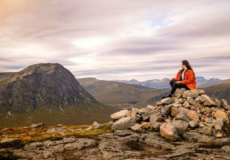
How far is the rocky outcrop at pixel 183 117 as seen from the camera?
68.1 feet

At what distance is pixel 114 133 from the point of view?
2258 centimetres

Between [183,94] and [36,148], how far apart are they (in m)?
19.1

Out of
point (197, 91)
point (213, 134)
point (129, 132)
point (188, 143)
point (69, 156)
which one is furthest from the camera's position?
point (197, 91)

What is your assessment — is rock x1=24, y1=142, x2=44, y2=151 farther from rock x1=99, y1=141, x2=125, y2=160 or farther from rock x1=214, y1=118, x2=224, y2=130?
rock x1=214, y1=118, x2=224, y2=130

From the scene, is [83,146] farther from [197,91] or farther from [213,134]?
[197,91]

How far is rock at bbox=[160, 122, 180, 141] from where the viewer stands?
19641 mm

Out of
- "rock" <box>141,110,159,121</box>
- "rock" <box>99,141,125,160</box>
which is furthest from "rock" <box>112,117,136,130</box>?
"rock" <box>99,141,125,160</box>

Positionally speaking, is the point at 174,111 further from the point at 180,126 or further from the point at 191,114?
the point at 180,126

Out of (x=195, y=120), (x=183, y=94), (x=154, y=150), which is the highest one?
(x=183, y=94)

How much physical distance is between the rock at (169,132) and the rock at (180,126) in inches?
27.8

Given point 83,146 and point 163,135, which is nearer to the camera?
point 83,146

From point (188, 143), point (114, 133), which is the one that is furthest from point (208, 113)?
point (114, 133)

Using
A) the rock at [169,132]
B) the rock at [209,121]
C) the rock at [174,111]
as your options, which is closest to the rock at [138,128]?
the rock at [169,132]

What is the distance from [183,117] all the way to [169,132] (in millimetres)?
3512
